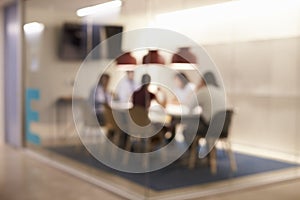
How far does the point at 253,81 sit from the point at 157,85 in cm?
150

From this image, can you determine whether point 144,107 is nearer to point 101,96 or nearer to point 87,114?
point 101,96

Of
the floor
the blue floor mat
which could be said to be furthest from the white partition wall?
the blue floor mat

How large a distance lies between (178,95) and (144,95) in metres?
0.46

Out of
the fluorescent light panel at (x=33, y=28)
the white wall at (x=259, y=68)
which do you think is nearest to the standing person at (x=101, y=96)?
the white wall at (x=259, y=68)

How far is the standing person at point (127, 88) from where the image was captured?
4.58 m

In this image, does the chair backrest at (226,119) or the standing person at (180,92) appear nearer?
the standing person at (180,92)

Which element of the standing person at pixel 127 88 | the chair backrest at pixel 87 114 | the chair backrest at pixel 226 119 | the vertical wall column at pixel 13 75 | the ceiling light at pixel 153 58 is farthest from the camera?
the vertical wall column at pixel 13 75

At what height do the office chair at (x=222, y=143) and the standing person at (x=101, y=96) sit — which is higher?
the standing person at (x=101, y=96)

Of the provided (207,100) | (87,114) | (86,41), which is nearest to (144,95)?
(207,100)

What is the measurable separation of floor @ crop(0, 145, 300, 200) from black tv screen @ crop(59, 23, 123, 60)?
1.55 m

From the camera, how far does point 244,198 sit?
475cm

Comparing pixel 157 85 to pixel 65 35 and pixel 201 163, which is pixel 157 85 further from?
pixel 65 35

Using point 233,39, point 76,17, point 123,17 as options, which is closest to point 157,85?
point 123,17

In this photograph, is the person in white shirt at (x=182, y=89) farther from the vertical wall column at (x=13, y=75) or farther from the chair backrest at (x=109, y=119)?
the vertical wall column at (x=13, y=75)
